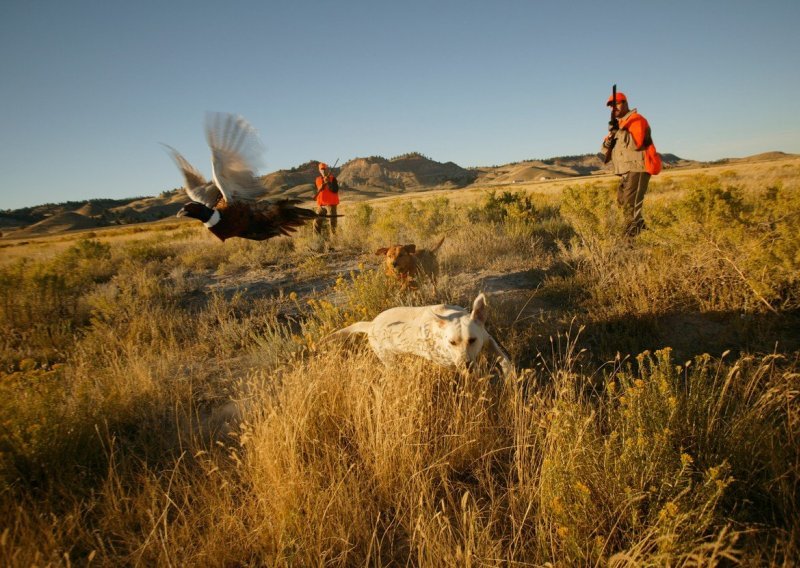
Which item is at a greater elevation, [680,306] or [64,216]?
[64,216]

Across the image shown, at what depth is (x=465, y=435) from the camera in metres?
1.90

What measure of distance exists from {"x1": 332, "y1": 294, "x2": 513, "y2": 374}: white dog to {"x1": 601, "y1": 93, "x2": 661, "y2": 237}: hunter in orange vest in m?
5.03

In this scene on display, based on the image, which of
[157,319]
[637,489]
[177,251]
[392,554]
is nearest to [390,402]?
[392,554]

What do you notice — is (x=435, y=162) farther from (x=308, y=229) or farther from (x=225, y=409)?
(x=225, y=409)

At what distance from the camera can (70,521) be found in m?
1.62

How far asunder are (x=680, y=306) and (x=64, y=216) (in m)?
93.3

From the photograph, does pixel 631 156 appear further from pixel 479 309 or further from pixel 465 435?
pixel 465 435

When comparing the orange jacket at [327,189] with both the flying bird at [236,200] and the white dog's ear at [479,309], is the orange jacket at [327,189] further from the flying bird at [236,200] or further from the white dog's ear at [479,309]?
the white dog's ear at [479,309]

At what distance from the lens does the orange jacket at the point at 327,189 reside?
9.66m

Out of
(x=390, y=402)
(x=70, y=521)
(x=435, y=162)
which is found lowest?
(x=70, y=521)

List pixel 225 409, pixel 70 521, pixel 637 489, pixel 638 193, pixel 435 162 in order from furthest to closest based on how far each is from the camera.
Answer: pixel 435 162, pixel 638 193, pixel 225 409, pixel 70 521, pixel 637 489

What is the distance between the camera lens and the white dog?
2.13m

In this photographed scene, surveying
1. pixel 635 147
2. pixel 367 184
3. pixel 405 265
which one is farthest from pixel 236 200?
pixel 367 184

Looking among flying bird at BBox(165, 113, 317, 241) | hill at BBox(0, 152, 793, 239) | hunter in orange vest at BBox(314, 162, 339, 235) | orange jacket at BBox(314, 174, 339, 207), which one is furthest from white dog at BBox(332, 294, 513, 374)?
hill at BBox(0, 152, 793, 239)
